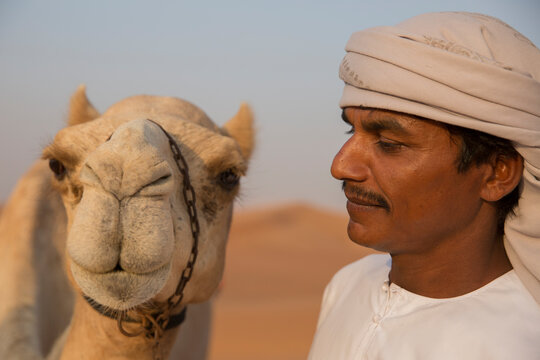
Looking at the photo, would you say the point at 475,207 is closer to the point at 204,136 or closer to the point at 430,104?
the point at 430,104

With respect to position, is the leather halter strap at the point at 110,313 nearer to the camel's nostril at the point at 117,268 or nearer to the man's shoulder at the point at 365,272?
the camel's nostril at the point at 117,268

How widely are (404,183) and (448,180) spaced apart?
0.50 feet

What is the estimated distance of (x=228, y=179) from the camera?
10.7 feet

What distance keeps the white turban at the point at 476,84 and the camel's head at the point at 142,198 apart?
892mm

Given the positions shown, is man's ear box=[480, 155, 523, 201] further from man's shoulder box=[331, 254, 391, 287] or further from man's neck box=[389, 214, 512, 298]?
man's shoulder box=[331, 254, 391, 287]

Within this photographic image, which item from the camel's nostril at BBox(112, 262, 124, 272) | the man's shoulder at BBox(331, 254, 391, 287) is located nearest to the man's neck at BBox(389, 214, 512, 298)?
the man's shoulder at BBox(331, 254, 391, 287)

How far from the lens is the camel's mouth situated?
246 cm

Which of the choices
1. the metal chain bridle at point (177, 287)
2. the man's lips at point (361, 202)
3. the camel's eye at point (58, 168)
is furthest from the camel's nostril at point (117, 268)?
the man's lips at point (361, 202)

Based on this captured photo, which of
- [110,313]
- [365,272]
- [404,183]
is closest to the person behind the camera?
[404,183]

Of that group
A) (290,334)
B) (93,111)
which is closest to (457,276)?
(93,111)

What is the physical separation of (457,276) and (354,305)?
55cm

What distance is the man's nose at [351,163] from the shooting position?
7.99 feet

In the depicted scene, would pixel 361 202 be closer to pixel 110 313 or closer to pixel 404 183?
pixel 404 183

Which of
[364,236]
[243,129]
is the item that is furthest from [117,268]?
[243,129]
